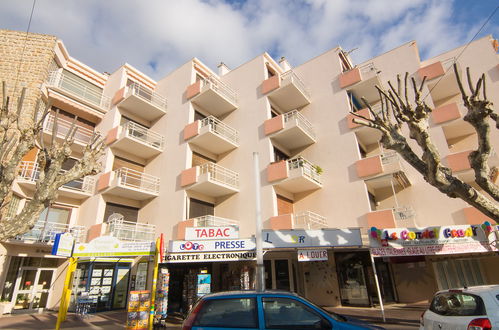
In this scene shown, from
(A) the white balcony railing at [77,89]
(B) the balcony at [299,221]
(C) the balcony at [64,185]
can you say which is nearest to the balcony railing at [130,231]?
(C) the balcony at [64,185]

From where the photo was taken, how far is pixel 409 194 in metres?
15.2

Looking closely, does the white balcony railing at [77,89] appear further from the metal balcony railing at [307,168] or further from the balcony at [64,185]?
the metal balcony railing at [307,168]

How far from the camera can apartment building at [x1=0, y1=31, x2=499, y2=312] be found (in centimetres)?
1340

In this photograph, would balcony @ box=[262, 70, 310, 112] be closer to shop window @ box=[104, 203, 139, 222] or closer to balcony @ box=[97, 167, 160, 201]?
balcony @ box=[97, 167, 160, 201]

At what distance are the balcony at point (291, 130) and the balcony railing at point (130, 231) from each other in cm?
938

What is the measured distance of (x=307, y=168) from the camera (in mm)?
15727

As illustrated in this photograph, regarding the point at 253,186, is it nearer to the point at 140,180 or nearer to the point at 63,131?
the point at 140,180

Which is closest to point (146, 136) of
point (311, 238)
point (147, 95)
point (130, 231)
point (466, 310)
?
point (147, 95)

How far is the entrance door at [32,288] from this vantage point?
1469cm

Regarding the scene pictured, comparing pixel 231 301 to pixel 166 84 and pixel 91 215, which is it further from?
pixel 166 84

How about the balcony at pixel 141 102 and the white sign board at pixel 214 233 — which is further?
the balcony at pixel 141 102

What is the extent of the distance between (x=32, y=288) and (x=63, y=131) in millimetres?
9352

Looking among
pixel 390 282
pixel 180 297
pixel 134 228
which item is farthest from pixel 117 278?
pixel 390 282

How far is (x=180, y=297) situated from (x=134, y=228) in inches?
198
